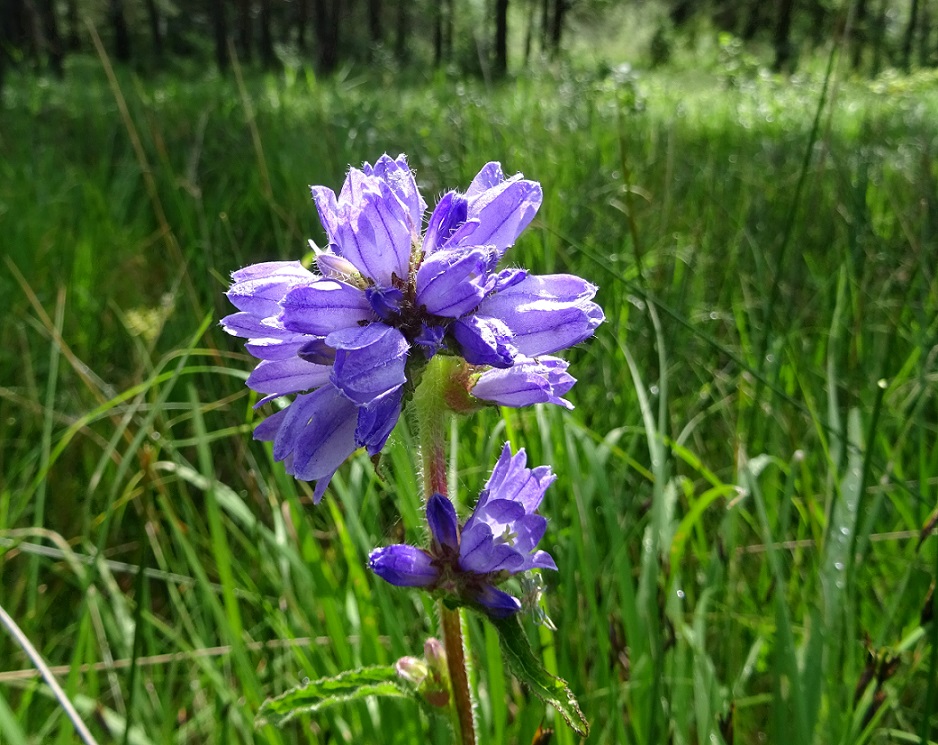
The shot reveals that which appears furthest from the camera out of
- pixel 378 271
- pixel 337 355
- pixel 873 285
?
pixel 873 285

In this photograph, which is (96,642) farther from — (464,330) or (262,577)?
(464,330)

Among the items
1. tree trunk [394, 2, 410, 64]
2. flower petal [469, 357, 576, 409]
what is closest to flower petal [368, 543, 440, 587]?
flower petal [469, 357, 576, 409]

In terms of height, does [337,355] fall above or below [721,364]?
above

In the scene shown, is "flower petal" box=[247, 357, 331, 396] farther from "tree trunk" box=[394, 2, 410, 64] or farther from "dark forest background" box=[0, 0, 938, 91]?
"tree trunk" box=[394, 2, 410, 64]

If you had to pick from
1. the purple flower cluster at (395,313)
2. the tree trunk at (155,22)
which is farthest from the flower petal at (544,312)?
the tree trunk at (155,22)

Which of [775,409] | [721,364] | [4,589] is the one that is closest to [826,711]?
[775,409]

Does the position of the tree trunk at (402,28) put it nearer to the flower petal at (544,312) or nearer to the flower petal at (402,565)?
the flower petal at (544,312)
